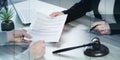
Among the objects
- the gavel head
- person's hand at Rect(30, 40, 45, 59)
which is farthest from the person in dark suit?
person's hand at Rect(30, 40, 45, 59)

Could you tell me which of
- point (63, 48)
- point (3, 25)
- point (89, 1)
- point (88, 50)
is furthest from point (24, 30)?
point (89, 1)

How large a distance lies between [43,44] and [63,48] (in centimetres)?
10

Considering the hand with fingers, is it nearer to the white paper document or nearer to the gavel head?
the white paper document

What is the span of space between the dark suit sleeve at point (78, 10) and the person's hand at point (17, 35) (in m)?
0.31

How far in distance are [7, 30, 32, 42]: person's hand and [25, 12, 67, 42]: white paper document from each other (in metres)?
0.04

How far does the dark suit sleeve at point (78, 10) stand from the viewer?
140 centimetres

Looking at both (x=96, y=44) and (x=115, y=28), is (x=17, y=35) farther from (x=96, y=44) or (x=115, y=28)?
(x=115, y=28)

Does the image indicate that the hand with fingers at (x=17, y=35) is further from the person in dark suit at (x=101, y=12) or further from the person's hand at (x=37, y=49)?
the person in dark suit at (x=101, y=12)

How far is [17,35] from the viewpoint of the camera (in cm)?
118

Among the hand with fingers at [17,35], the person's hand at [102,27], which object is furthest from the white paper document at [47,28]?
the person's hand at [102,27]

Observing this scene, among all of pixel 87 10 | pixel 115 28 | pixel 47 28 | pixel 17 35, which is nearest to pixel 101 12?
pixel 87 10

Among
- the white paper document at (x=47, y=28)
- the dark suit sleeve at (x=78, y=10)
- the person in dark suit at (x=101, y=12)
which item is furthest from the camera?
the dark suit sleeve at (x=78, y=10)

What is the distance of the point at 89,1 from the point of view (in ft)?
5.07

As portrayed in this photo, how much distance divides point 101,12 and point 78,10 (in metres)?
0.17
